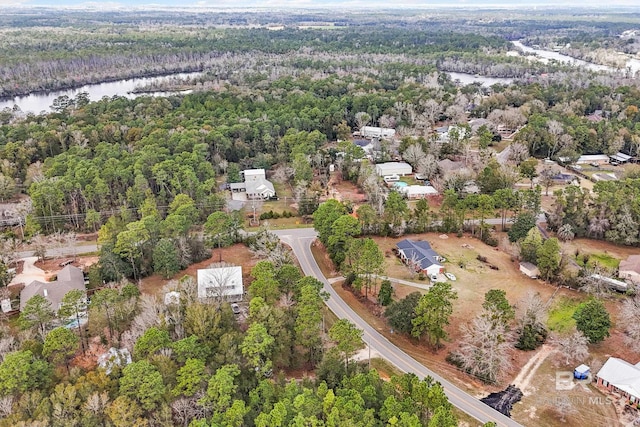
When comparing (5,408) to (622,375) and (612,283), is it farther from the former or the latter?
(612,283)

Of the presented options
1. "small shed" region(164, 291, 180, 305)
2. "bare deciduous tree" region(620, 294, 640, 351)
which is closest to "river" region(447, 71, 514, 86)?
"bare deciduous tree" region(620, 294, 640, 351)

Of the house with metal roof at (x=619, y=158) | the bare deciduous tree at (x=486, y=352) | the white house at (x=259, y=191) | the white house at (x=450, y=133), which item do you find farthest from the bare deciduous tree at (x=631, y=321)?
the house with metal roof at (x=619, y=158)

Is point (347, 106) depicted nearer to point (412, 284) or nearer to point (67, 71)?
point (412, 284)

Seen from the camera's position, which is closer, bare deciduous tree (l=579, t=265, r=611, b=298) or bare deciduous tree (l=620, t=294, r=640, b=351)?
bare deciduous tree (l=620, t=294, r=640, b=351)

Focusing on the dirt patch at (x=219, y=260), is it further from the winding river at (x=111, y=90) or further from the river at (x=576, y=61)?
the river at (x=576, y=61)

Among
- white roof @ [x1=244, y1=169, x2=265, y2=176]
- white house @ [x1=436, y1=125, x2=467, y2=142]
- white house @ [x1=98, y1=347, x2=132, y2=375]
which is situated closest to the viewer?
white house @ [x1=98, y1=347, x2=132, y2=375]

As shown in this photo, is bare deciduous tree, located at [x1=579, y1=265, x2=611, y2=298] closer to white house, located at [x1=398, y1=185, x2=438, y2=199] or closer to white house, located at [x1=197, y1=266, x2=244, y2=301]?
white house, located at [x1=398, y1=185, x2=438, y2=199]
